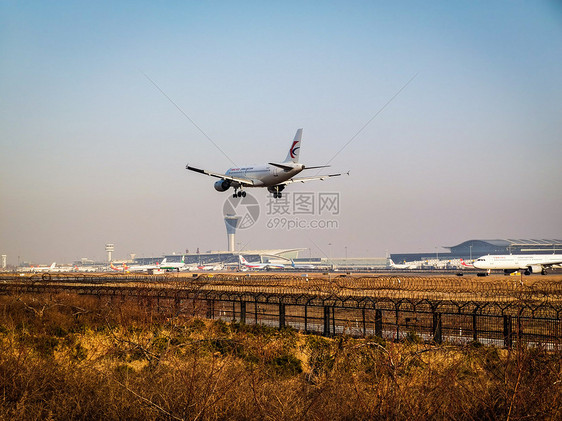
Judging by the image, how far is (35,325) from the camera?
28094mm

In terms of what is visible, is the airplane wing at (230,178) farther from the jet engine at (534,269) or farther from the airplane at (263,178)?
the jet engine at (534,269)

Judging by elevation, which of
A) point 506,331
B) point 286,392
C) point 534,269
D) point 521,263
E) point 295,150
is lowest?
point 534,269

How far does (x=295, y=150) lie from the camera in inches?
2579

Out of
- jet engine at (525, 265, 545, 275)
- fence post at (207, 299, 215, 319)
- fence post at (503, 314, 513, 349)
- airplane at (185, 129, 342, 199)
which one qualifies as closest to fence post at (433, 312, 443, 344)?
fence post at (503, 314, 513, 349)

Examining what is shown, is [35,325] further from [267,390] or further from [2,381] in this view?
[267,390]

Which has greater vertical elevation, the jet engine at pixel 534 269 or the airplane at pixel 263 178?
the airplane at pixel 263 178

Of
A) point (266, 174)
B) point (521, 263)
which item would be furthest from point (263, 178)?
point (521, 263)

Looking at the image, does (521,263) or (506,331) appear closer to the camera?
(506,331)

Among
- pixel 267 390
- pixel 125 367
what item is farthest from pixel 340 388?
pixel 125 367

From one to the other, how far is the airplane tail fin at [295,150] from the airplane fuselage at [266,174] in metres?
5.34

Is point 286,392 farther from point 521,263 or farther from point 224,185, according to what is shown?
point 521,263

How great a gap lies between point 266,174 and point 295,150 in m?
7.11

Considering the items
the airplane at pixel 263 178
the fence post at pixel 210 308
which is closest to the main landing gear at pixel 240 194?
the airplane at pixel 263 178

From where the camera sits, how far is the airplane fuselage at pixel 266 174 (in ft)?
194
